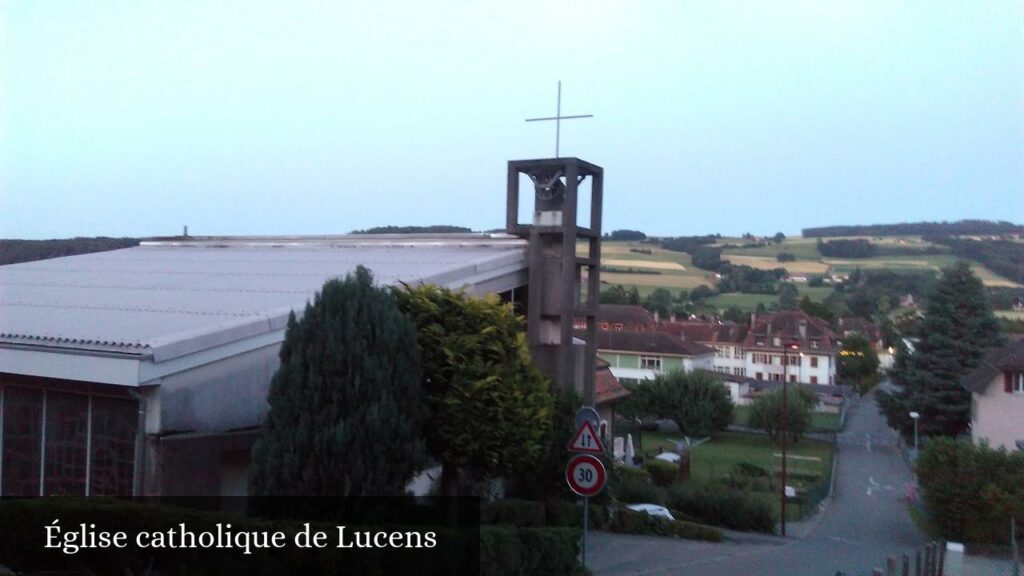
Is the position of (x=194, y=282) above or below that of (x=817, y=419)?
above

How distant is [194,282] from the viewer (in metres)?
14.4

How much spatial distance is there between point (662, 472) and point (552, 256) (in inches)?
812

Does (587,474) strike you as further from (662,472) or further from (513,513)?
(662,472)

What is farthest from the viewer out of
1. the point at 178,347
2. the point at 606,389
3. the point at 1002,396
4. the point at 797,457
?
the point at 797,457

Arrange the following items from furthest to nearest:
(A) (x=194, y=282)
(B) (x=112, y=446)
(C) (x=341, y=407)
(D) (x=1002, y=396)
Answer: (D) (x=1002, y=396) < (A) (x=194, y=282) < (B) (x=112, y=446) < (C) (x=341, y=407)

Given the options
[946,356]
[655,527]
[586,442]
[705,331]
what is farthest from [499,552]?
[705,331]

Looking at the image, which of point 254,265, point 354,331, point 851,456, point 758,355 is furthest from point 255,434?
point 758,355

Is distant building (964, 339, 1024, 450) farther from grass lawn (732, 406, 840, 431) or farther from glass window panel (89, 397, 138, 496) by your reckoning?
glass window panel (89, 397, 138, 496)

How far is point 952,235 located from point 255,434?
8057cm

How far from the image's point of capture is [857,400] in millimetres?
74250

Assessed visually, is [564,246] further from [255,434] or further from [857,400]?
[857,400]

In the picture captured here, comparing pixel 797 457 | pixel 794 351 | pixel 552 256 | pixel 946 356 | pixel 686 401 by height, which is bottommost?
pixel 797 457

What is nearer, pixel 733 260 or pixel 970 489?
pixel 970 489

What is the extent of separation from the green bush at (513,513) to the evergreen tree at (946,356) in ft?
120
